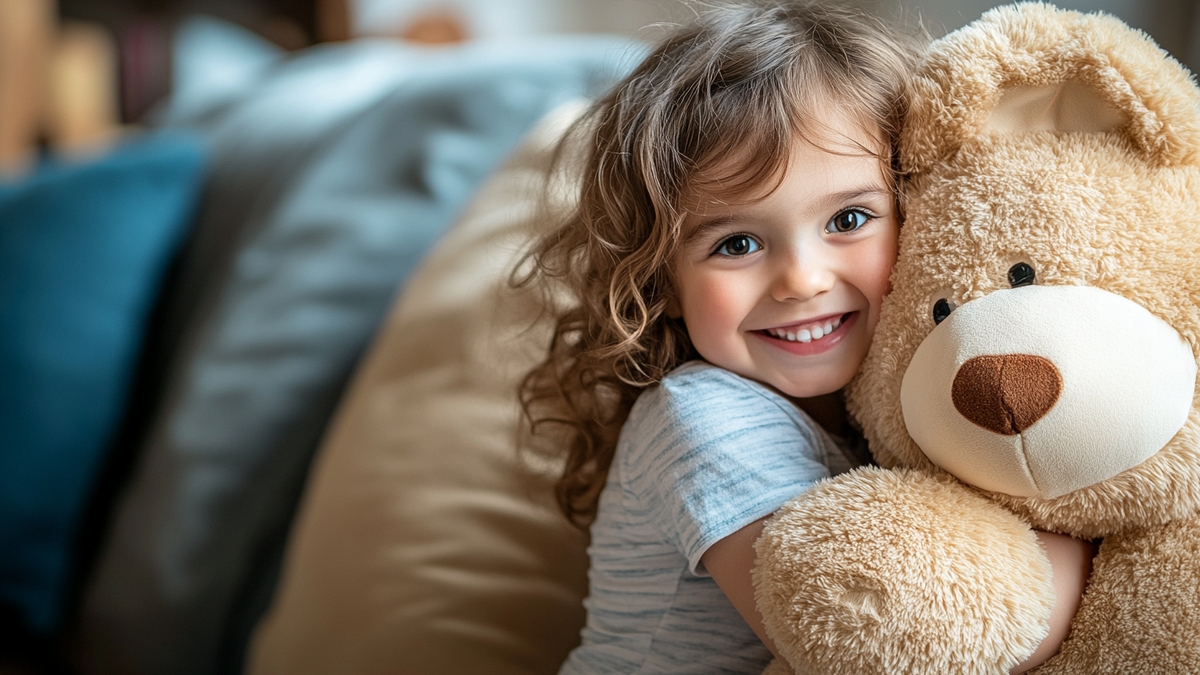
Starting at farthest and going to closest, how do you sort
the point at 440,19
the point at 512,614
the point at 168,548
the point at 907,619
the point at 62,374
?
1. the point at 440,19
2. the point at 62,374
3. the point at 168,548
4. the point at 512,614
5. the point at 907,619

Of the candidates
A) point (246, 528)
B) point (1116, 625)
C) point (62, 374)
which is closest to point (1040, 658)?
point (1116, 625)

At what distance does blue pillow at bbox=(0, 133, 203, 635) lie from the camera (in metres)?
1.22

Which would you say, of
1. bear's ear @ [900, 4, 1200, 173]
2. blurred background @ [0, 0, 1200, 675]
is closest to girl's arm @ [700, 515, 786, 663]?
bear's ear @ [900, 4, 1200, 173]

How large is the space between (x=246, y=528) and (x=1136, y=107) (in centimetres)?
96

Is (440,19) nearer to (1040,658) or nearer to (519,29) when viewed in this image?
(519,29)

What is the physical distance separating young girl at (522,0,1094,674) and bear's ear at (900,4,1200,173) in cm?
4

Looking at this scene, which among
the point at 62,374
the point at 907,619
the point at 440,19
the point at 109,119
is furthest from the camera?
the point at 109,119

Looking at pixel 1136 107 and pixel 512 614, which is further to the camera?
pixel 512 614

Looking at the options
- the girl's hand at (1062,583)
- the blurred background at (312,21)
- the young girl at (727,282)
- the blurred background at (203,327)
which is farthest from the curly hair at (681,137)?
the blurred background at (312,21)

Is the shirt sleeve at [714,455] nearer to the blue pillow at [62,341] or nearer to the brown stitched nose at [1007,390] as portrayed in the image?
the brown stitched nose at [1007,390]

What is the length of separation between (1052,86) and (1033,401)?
0.17 metres

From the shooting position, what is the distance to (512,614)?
746 millimetres

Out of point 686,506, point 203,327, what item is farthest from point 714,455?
point 203,327

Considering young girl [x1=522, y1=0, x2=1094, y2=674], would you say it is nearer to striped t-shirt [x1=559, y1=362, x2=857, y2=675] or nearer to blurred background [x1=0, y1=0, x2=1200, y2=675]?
striped t-shirt [x1=559, y1=362, x2=857, y2=675]
